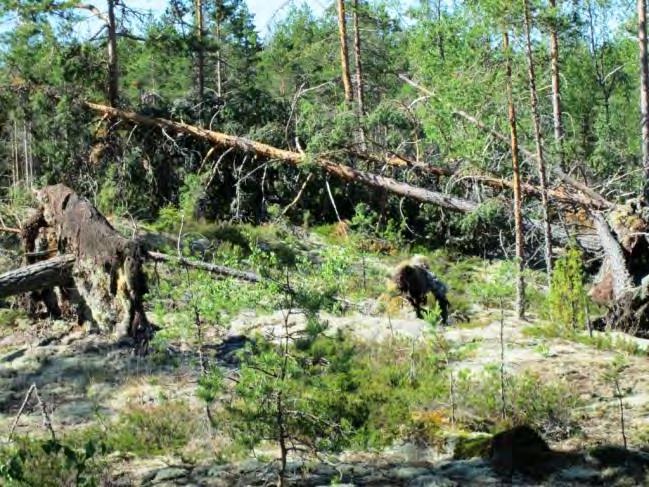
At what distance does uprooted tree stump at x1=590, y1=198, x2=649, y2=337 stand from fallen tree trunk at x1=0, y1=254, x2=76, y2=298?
313 inches

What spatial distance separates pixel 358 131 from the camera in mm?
18203

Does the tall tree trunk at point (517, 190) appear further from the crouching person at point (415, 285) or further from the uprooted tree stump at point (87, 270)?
the uprooted tree stump at point (87, 270)

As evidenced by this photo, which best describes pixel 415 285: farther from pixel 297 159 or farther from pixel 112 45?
pixel 112 45

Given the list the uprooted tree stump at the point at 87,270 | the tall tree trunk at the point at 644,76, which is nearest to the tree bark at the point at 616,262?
the tall tree trunk at the point at 644,76

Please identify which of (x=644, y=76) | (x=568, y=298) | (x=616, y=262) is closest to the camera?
(x=568, y=298)

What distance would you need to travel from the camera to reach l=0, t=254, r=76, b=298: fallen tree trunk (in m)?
10.9

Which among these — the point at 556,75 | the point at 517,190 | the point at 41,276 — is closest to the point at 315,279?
the point at 41,276

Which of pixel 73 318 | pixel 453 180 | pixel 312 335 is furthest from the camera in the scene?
pixel 453 180

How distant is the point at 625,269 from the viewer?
13172 mm

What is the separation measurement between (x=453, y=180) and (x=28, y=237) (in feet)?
27.2

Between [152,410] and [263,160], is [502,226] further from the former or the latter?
[152,410]

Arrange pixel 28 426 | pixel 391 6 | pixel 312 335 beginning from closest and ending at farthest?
1. pixel 312 335
2. pixel 28 426
3. pixel 391 6

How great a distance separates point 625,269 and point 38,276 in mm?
8988

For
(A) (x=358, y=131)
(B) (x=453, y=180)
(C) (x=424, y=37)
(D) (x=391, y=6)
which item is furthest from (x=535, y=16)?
(D) (x=391, y=6)
